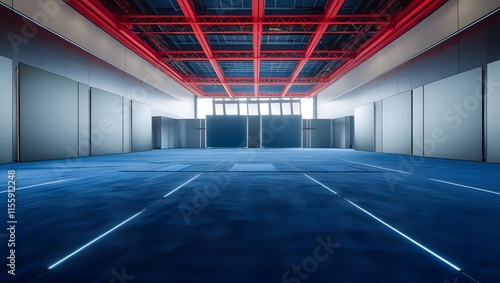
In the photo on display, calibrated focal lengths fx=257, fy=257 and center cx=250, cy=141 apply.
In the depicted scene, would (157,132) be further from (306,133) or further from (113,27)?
(306,133)

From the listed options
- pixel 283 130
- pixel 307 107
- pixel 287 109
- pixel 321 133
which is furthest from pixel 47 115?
pixel 307 107

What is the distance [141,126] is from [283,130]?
13.8 metres

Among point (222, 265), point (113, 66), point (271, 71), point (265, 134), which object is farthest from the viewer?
point (265, 134)

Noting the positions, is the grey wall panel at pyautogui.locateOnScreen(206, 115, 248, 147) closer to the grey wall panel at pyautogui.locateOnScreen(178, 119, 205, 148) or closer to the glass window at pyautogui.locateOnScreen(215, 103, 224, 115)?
the grey wall panel at pyautogui.locateOnScreen(178, 119, 205, 148)

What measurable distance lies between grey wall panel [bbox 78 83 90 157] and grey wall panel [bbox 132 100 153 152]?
14.7ft

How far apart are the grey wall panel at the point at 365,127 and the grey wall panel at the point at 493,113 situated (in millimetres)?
8472

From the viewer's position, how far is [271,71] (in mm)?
24312

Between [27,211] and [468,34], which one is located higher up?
[468,34]

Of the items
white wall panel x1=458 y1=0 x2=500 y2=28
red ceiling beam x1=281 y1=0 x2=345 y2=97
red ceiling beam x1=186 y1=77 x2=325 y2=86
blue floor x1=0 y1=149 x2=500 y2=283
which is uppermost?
red ceiling beam x1=281 y1=0 x2=345 y2=97

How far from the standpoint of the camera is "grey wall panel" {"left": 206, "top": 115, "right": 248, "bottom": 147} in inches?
1040

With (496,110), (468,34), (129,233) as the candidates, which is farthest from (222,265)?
(468,34)

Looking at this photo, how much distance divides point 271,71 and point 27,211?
23.0 m

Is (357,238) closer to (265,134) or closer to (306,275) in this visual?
(306,275)

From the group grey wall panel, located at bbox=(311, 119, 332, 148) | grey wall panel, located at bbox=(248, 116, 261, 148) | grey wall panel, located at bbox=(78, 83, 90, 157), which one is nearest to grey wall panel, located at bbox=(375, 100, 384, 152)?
grey wall panel, located at bbox=(311, 119, 332, 148)
